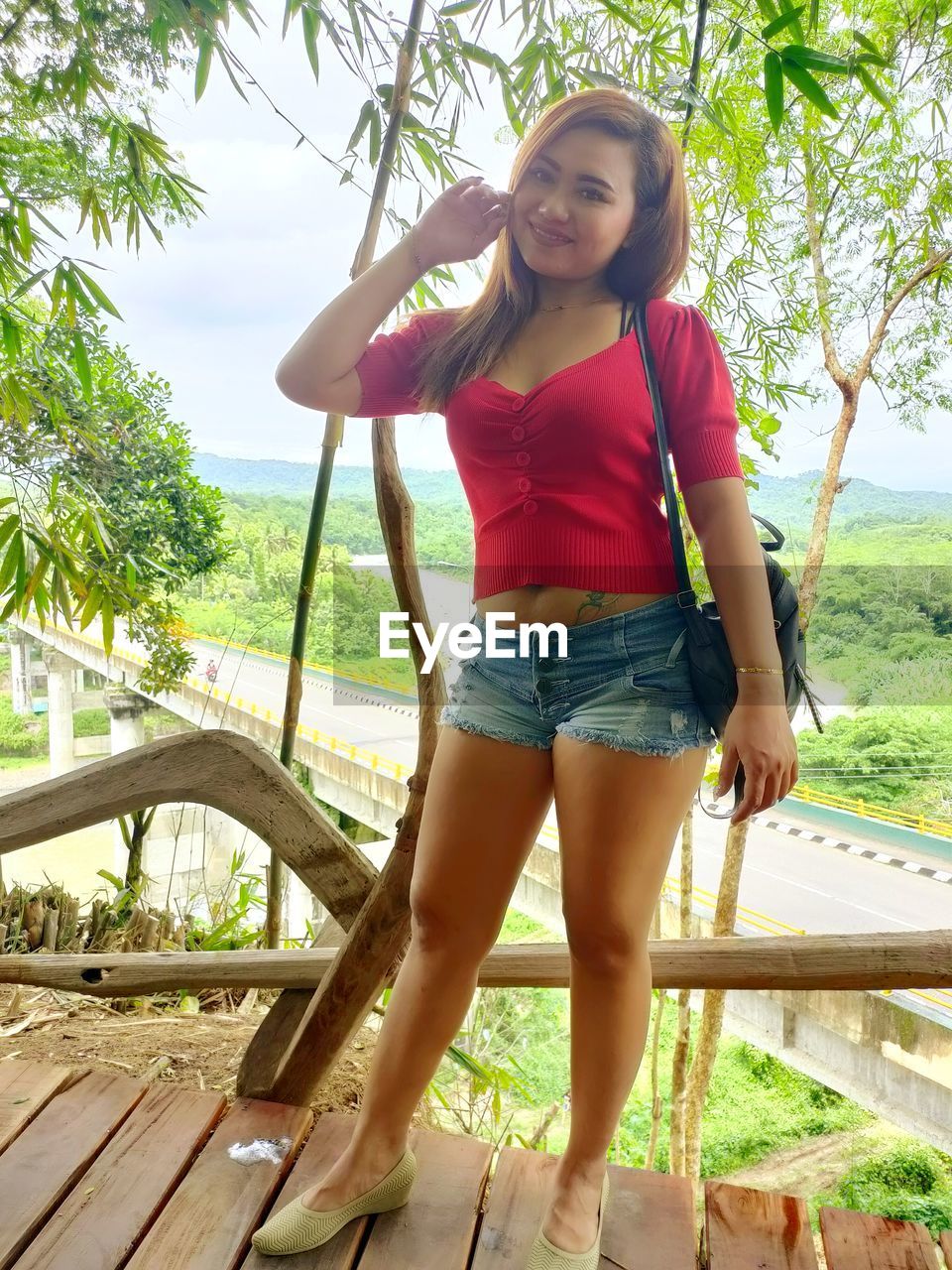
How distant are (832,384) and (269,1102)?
240 cm

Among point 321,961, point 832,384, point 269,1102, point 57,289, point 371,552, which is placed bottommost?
point 269,1102

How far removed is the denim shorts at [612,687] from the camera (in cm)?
91

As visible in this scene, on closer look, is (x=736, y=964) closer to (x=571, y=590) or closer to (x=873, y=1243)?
(x=873, y=1243)

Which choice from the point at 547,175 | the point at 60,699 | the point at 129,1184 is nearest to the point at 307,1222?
the point at 129,1184

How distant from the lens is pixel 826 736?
3.71 meters

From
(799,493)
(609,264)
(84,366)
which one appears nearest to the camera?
(609,264)

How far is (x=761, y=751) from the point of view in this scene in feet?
2.94

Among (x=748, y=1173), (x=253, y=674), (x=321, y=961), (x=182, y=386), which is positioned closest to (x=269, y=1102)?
(x=321, y=961)

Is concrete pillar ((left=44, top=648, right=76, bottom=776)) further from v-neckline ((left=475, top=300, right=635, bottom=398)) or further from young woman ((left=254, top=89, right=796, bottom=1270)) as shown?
v-neckline ((left=475, top=300, right=635, bottom=398))

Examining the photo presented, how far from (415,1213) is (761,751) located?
2.20 feet

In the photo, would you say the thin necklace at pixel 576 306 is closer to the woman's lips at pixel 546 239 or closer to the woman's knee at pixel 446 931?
the woman's lips at pixel 546 239

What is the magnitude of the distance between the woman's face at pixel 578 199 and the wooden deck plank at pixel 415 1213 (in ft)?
3.42

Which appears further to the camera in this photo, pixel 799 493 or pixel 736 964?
pixel 799 493

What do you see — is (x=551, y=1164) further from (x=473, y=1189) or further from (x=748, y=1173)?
(x=748, y=1173)
